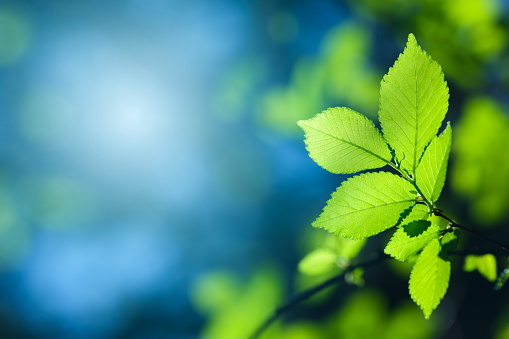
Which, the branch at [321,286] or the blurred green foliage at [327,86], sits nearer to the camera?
the branch at [321,286]

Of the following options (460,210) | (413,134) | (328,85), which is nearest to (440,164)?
(413,134)

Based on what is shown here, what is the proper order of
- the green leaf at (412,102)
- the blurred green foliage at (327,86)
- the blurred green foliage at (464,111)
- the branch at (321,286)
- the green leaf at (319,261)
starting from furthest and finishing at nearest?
1. the blurred green foliage at (327,86)
2. the blurred green foliage at (464,111)
3. the green leaf at (319,261)
4. the branch at (321,286)
5. the green leaf at (412,102)

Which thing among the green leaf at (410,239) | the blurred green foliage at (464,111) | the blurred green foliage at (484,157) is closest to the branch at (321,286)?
the green leaf at (410,239)

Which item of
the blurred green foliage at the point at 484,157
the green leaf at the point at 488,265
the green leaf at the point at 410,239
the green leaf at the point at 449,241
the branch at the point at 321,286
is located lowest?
the green leaf at the point at 488,265

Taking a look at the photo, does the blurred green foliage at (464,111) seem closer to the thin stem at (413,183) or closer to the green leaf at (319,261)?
the green leaf at (319,261)

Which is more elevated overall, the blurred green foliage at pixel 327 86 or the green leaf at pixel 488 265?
the blurred green foliage at pixel 327 86

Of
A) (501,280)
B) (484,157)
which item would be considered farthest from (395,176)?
(484,157)

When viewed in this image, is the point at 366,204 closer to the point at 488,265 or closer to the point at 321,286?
the point at 321,286

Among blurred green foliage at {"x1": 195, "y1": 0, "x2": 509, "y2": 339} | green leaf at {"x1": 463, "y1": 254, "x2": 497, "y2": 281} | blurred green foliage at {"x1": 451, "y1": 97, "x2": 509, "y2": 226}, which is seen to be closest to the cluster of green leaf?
green leaf at {"x1": 463, "y1": 254, "x2": 497, "y2": 281}
